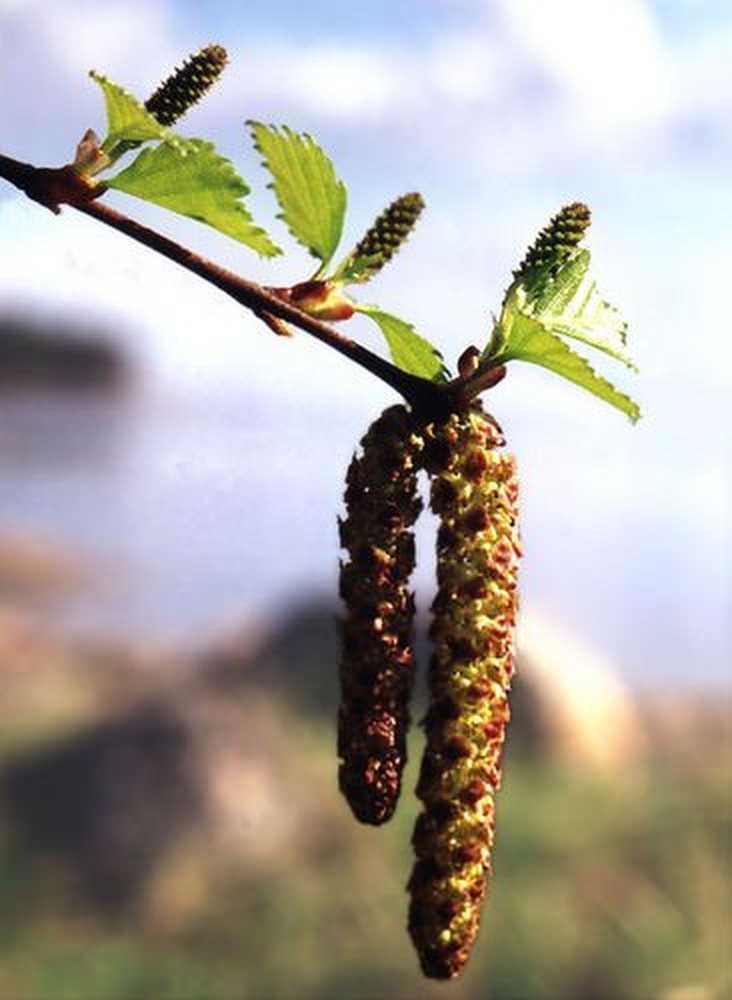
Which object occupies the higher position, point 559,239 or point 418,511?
point 559,239

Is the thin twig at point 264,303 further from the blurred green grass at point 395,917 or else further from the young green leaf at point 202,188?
the blurred green grass at point 395,917

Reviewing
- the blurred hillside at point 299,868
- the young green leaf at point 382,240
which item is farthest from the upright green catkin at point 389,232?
the blurred hillside at point 299,868

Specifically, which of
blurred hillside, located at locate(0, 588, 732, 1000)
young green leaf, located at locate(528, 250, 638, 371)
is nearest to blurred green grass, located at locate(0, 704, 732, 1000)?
blurred hillside, located at locate(0, 588, 732, 1000)

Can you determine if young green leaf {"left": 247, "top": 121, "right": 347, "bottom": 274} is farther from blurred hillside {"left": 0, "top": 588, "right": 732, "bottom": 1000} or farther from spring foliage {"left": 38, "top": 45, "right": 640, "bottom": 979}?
blurred hillside {"left": 0, "top": 588, "right": 732, "bottom": 1000}

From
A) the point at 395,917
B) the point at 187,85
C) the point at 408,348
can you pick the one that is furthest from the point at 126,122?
the point at 395,917

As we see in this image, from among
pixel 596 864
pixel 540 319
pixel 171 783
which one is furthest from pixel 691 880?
pixel 540 319

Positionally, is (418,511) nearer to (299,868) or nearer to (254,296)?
(254,296)
